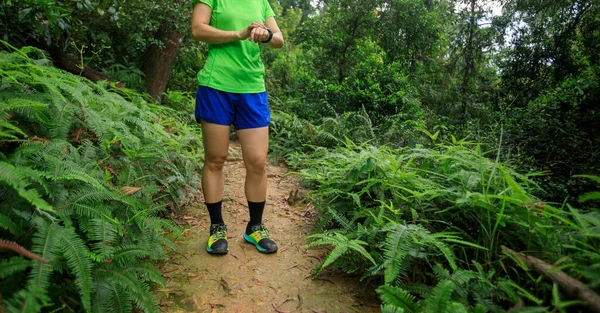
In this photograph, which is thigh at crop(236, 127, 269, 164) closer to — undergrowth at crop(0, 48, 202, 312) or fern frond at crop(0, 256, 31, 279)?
A: undergrowth at crop(0, 48, 202, 312)

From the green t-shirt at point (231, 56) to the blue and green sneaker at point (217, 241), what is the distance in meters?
1.15

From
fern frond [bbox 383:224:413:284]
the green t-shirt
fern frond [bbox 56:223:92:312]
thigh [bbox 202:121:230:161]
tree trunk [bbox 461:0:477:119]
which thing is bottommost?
fern frond [bbox 56:223:92:312]

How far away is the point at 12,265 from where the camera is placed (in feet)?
4.71

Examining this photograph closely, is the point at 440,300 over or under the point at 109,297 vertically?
over

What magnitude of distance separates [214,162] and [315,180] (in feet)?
6.05

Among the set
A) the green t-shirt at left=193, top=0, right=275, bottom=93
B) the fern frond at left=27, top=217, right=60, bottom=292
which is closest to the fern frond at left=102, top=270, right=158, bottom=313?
the fern frond at left=27, top=217, right=60, bottom=292

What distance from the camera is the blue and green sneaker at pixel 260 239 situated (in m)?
2.76

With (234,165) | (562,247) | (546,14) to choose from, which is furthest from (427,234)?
(546,14)

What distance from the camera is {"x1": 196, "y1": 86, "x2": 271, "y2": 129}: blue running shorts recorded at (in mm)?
2510

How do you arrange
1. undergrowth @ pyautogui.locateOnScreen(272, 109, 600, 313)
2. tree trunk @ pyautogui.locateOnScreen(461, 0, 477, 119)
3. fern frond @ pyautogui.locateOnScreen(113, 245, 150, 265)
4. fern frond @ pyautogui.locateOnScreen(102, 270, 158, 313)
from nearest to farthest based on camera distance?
undergrowth @ pyautogui.locateOnScreen(272, 109, 600, 313) → fern frond @ pyautogui.locateOnScreen(102, 270, 158, 313) → fern frond @ pyautogui.locateOnScreen(113, 245, 150, 265) → tree trunk @ pyautogui.locateOnScreen(461, 0, 477, 119)

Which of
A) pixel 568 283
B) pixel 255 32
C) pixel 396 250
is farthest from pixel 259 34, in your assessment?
pixel 568 283

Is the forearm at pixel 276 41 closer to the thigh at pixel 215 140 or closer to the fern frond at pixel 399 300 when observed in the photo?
the thigh at pixel 215 140

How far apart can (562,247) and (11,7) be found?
5.60m

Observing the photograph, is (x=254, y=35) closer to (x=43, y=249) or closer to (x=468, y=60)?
(x=43, y=249)
